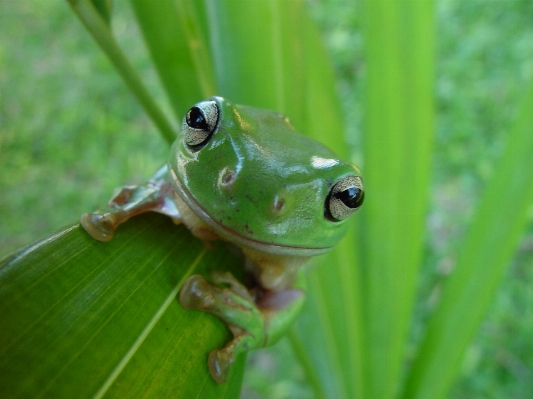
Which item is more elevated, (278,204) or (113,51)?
(113,51)

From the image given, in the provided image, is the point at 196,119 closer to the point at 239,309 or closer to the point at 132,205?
the point at 132,205

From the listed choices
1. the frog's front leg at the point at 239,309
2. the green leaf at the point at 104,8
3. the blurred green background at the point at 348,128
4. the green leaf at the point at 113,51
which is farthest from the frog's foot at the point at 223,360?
the blurred green background at the point at 348,128

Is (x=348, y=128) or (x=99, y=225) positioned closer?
(x=99, y=225)

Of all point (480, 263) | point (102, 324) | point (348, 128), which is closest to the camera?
point (102, 324)

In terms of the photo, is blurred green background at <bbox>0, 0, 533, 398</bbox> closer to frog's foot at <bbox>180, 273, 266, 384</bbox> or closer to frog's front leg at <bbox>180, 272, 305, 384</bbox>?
frog's front leg at <bbox>180, 272, 305, 384</bbox>

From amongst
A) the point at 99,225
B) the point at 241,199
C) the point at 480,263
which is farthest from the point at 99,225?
the point at 480,263

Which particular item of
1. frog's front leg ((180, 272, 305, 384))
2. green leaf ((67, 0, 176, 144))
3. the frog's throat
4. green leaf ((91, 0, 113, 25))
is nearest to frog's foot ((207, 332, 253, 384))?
frog's front leg ((180, 272, 305, 384))

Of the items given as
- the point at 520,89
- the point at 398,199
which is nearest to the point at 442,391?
the point at 398,199
